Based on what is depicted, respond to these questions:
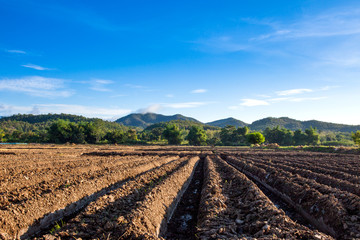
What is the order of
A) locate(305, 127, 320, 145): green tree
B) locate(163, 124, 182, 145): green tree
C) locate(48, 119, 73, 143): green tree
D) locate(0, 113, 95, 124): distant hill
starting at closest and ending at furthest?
1. locate(48, 119, 73, 143): green tree
2. locate(163, 124, 182, 145): green tree
3. locate(305, 127, 320, 145): green tree
4. locate(0, 113, 95, 124): distant hill

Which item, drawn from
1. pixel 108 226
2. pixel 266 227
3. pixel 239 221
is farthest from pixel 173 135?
pixel 266 227

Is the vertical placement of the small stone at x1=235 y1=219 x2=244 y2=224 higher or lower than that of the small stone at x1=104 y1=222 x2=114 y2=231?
lower

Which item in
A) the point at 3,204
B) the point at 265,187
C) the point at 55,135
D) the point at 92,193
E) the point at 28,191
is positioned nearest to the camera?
the point at 3,204

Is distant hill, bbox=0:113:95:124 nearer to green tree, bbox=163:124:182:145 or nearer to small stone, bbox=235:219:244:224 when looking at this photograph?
green tree, bbox=163:124:182:145

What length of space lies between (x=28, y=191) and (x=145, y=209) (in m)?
5.65

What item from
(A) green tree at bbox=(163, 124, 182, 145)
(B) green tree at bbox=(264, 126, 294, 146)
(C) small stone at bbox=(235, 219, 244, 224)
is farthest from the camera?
(B) green tree at bbox=(264, 126, 294, 146)

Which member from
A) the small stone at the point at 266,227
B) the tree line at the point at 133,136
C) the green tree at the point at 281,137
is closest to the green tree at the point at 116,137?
the tree line at the point at 133,136

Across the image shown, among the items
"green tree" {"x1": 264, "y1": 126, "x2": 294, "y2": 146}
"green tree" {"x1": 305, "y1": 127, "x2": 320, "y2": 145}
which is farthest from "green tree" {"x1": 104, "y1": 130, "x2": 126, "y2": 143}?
"green tree" {"x1": 305, "y1": 127, "x2": 320, "y2": 145}

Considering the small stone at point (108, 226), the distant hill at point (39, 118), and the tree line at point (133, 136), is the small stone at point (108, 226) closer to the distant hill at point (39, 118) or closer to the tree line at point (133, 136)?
the tree line at point (133, 136)

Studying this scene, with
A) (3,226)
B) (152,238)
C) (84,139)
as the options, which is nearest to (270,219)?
(152,238)

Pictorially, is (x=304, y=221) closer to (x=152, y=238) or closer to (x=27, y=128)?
(x=152, y=238)

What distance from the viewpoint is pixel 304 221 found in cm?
797

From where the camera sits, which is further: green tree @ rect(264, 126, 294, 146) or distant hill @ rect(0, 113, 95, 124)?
distant hill @ rect(0, 113, 95, 124)

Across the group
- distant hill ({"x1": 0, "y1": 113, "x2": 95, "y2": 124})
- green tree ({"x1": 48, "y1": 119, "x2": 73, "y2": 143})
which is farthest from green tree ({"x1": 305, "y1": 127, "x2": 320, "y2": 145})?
distant hill ({"x1": 0, "y1": 113, "x2": 95, "y2": 124})
